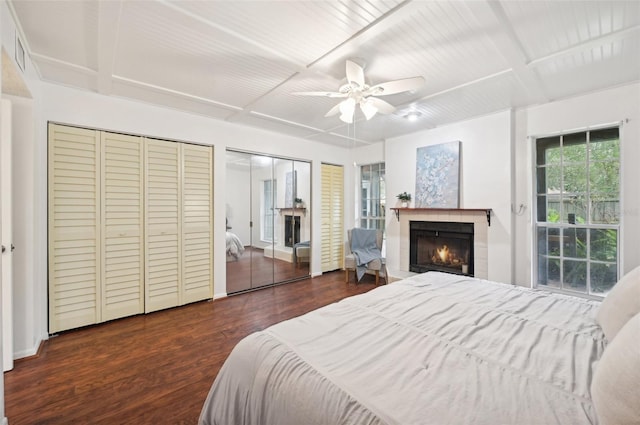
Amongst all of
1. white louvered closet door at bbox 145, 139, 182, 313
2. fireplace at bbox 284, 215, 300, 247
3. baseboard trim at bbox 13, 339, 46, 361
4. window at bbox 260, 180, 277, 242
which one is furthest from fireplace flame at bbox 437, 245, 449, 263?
baseboard trim at bbox 13, 339, 46, 361

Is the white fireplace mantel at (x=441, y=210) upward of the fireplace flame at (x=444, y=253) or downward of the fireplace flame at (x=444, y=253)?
upward

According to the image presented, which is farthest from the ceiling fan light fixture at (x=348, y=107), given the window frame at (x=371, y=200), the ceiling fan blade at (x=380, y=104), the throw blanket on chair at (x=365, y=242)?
the throw blanket on chair at (x=365, y=242)

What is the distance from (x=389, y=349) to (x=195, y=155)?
334cm

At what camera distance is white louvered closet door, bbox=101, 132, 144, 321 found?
2924mm

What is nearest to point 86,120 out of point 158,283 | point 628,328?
point 158,283

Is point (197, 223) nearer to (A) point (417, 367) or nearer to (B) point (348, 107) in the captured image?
(B) point (348, 107)

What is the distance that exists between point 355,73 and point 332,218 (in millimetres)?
3433

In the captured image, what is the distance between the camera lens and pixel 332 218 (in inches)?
A: 206

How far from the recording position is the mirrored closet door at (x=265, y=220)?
155 inches

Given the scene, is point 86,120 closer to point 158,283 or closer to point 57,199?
point 57,199

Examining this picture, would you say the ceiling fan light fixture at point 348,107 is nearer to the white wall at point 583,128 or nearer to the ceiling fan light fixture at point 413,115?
the ceiling fan light fixture at point 413,115

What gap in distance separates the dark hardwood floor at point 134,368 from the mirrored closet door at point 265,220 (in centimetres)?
81

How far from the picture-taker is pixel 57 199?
266 cm

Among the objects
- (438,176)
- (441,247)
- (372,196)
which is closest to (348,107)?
(438,176)
